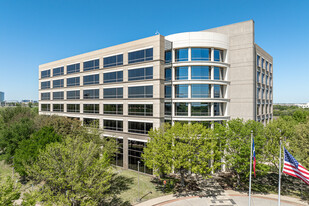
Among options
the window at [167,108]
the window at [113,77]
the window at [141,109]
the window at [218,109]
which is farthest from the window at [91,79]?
the window at [218,109]

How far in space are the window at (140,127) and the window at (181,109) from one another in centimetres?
631

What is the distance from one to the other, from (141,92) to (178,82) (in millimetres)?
8071

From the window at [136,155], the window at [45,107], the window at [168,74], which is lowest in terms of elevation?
the window at [136,155]

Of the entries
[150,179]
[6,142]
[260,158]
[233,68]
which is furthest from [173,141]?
[6,142]

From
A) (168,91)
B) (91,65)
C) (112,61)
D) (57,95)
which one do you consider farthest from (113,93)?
(57,95)

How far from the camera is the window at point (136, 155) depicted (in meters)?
36.8

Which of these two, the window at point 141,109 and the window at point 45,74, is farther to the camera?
the window at point 45,74

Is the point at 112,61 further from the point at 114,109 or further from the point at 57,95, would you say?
the point at 57,95

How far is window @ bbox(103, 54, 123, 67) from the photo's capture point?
41406mm

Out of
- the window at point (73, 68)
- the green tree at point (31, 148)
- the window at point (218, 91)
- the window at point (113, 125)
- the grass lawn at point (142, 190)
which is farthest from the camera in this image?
the window at point (73, 68)

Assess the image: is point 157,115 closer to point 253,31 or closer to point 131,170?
point 131,170

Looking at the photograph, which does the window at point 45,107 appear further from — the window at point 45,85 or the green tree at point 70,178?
the green tree at point 70,178

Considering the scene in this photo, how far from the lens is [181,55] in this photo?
3669 centimetres

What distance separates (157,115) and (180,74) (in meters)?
9.78
